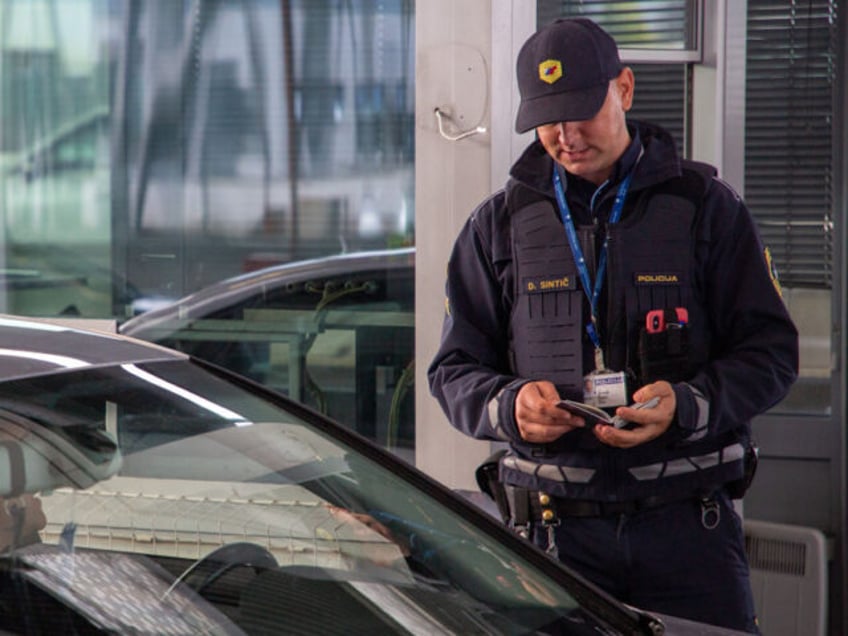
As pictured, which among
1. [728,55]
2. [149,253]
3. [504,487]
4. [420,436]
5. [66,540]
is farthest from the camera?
[149,253]

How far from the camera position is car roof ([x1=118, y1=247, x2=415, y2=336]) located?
160 inches

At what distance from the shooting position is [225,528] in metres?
1.96

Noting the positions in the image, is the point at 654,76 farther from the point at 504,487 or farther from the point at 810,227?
the point at 504,487

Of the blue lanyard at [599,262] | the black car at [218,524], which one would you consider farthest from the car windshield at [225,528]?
the blue lanyard at [599,262]

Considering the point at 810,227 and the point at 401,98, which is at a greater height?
the point at 401,98

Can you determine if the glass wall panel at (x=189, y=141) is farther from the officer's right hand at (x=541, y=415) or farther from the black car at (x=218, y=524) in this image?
the black car at (x=218, y=524)

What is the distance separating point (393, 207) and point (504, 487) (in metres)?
1.54

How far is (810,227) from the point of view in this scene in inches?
167

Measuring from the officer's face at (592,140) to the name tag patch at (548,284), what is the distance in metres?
0.21

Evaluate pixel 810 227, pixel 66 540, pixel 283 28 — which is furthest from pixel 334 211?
pixel 66 540

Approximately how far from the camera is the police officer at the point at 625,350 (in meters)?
2.49

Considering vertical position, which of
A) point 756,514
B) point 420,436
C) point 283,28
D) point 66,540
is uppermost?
point 283,28

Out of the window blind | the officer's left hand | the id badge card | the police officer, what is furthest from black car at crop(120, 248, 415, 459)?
the officer's left hand

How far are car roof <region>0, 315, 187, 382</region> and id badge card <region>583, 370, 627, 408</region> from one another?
0.78m
